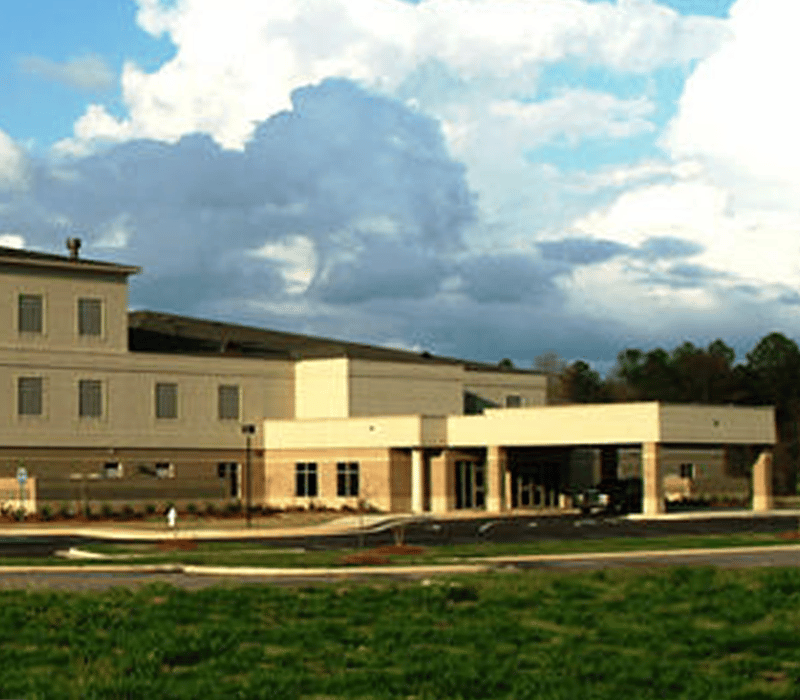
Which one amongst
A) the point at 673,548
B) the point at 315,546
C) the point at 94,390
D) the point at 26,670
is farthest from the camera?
the point at 94,390

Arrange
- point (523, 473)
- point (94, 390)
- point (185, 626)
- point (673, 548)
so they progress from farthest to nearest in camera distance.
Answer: point (523, 473), point (94, 390), point (673, 548), point (185, 626)

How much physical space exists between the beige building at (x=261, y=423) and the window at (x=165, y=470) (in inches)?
3.6

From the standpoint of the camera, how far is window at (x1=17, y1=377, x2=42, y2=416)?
2773 inches

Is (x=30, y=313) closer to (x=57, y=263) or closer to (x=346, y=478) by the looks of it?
(x=57, y=263)

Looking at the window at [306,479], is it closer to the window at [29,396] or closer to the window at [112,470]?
the window at [112,470]

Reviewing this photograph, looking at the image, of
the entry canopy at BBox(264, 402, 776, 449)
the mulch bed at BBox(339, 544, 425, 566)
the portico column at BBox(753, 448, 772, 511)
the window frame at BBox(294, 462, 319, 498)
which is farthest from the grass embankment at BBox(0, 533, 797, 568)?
the window frame at BBox(294, 462, 319, 498)

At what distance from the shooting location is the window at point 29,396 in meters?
70.4

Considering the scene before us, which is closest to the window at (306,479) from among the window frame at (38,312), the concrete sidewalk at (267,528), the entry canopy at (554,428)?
the entry canopy at (554,428)

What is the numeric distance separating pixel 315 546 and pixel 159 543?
587 centimetres

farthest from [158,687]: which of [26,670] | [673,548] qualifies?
[673,548]

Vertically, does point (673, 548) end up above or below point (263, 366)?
below

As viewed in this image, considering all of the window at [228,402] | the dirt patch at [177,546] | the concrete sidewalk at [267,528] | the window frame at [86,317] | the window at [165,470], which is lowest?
the concrete sidewalk at [267,528]

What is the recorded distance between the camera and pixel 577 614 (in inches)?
731

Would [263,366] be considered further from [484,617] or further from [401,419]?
[484,617]
